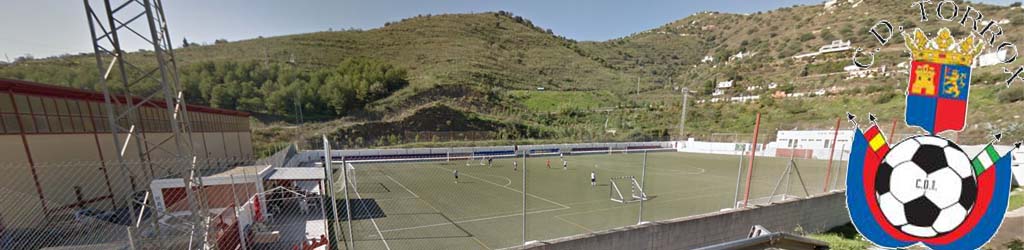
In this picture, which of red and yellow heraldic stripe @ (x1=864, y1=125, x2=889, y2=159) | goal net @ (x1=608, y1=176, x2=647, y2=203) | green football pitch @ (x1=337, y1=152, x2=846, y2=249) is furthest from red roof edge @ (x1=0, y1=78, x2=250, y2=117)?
goal net @ (x1=608, y1=176, x2=647, y2=203)

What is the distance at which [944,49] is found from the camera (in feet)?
13.8

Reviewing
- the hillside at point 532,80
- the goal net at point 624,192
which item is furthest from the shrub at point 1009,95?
the goal net at point 624,192

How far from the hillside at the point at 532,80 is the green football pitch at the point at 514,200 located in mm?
10356

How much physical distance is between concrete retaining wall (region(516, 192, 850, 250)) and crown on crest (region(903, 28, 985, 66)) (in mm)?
4766

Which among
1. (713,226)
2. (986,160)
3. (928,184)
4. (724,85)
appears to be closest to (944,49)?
→ (986,160)

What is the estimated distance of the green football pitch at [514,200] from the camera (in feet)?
37.9

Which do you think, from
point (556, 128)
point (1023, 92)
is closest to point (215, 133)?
point (556, 128)

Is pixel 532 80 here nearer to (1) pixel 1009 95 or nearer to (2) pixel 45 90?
(1) pixel 1009 95

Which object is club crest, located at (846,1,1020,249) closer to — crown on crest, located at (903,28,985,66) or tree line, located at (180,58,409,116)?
crown on crest, located at (903,28,985,66)

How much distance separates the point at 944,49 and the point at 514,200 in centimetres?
1430

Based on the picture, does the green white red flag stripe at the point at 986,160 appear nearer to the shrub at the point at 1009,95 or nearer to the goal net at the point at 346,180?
the goal net at the point at 346,180

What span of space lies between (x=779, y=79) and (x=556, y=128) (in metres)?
46.5

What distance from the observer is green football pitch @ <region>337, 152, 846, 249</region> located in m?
11.5

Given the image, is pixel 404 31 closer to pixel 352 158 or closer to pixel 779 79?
pixel 352 158
